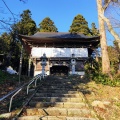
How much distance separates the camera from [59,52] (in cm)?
2434

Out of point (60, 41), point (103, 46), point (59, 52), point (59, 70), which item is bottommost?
point (59, 70)

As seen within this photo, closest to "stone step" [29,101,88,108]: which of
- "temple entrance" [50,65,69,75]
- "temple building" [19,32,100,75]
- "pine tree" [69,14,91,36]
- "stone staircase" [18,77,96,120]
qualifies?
"stone staircase" [18,77,96,120]

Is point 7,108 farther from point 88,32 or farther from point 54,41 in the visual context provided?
point 88,32

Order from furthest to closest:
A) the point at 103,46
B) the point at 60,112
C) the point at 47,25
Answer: the point at 47,25, the point at 103,46, the point at 60,112

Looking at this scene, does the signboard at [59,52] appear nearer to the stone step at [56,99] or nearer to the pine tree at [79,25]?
the stone step at [56,99]

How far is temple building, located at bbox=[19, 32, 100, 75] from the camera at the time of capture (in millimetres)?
23797

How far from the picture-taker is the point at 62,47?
24531mm

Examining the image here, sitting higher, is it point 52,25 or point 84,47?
point 52,25

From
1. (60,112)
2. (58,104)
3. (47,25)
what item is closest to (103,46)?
(58,104)

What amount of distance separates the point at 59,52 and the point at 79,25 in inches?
815

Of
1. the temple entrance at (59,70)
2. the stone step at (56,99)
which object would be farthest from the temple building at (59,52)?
the stone step at (56,99)

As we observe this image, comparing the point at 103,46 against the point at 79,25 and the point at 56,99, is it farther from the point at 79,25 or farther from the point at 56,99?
the point at 79,25

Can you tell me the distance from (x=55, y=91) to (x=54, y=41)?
559 inches

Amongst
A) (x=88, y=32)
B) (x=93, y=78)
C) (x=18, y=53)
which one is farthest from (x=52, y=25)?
(x=93, y=78)
